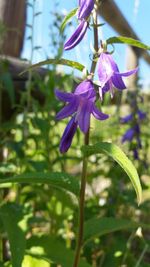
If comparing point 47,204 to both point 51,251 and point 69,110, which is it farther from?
point 69,110

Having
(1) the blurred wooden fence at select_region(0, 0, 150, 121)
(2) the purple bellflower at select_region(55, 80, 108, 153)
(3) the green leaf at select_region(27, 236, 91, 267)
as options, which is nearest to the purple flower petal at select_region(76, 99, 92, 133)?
(2) the purple bellflower at select_region(55, 80, 108, 153)

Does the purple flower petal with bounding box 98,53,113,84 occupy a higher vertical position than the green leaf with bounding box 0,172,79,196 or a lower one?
higher

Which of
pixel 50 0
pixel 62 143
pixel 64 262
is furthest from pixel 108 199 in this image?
pixel 62 143

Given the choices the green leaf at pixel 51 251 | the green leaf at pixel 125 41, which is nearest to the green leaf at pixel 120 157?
the green leaf at pixel 125 41

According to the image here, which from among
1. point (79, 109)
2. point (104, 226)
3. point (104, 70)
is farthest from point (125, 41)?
point (104, 226)

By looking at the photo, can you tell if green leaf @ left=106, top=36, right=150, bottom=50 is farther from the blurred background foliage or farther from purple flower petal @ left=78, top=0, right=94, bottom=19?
the blurred background foliage
